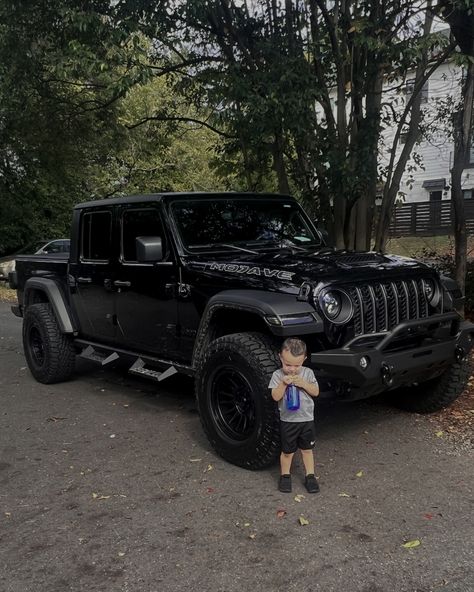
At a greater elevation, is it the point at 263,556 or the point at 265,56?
the point at 265,56

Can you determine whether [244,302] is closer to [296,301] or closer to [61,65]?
[296,301]

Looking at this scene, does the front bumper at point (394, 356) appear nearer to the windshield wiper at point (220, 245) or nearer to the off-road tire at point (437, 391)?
the off-road tire at point (437, 391)

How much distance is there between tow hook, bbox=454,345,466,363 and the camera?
171 inches

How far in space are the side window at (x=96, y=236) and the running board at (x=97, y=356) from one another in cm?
93

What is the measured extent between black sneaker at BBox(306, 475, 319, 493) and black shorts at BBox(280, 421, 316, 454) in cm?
19

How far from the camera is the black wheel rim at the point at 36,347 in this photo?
6.95m

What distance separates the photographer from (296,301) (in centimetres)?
393

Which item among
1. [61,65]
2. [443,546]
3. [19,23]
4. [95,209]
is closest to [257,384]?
[443,546]

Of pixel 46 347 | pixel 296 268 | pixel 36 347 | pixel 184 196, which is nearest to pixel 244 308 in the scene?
pixel 296 268

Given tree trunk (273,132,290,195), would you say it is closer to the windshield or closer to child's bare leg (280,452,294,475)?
the windshield

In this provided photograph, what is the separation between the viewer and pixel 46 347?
21.7 ft

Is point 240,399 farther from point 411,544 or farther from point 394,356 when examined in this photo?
point 411,544

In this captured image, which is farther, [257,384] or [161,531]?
[257,384]

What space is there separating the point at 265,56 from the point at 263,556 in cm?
563
